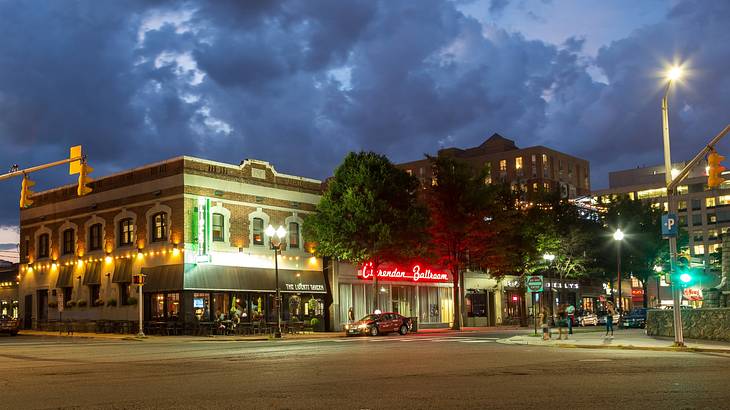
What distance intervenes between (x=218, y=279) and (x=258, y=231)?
16.6ft

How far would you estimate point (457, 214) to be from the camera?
5616 cm

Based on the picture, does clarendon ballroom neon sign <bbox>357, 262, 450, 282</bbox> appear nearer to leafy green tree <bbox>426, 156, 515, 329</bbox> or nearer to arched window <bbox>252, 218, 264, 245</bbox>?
leafy green tree <bbox>426, 156, 515, 329</bbox>

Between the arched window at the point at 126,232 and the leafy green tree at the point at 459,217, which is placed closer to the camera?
the arched window at the point at 126,232

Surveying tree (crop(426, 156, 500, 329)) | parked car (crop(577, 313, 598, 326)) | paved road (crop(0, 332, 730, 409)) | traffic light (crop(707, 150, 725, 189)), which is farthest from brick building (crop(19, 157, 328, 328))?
traffic light (crop(707, 150, 725, 189))

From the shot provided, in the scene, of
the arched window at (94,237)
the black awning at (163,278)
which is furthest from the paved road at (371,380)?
the arched window at (94,237)

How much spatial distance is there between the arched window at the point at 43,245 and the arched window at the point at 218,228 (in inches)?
638

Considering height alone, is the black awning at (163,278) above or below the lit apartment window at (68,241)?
below

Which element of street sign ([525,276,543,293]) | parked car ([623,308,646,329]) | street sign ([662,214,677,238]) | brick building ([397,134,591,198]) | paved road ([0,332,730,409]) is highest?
brick building ([397,134,591,198])

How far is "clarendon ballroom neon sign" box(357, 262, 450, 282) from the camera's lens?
55094mm

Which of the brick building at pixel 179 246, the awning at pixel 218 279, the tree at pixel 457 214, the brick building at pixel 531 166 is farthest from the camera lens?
the brick building at pixel 531 166

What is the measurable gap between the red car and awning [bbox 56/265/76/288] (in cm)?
2068

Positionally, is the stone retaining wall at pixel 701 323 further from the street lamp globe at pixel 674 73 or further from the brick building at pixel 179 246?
the brick building at pixel 179 246

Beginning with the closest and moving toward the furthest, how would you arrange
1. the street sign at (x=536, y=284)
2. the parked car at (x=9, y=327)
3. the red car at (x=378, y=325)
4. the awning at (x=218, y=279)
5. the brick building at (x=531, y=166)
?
1. the street sign at (x=536, y=284)
2. the red car at (x=378, y=325)
3. the awning at (x=218, y=279)
4. the parked car at (x=9, y=327)
5. the brick building at (x=531, y=166)

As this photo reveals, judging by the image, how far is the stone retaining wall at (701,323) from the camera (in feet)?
107
